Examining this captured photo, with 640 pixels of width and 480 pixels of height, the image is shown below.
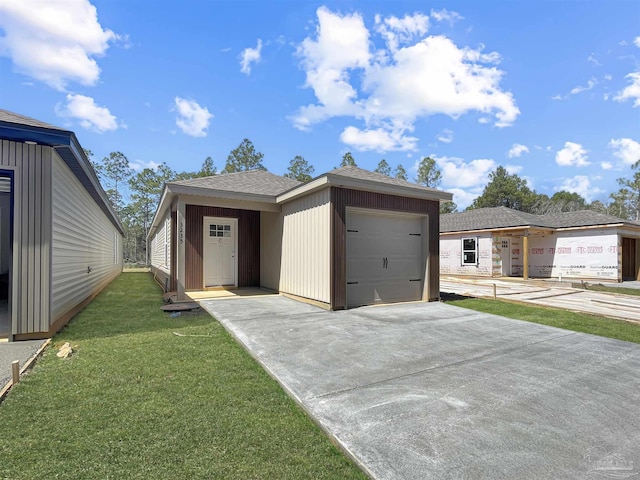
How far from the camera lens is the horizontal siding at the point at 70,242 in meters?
5.10

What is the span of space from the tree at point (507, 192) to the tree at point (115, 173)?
41.0m

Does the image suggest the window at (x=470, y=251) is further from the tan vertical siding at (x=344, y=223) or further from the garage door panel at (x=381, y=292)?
the garage door panel at (x=381, y=292)

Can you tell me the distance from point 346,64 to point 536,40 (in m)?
6.55

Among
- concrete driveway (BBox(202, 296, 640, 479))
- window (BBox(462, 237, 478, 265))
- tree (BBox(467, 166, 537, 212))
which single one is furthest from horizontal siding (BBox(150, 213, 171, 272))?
tree (BBox(467, 166, 537, 212))

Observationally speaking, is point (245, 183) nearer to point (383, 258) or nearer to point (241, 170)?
point (383, 258)

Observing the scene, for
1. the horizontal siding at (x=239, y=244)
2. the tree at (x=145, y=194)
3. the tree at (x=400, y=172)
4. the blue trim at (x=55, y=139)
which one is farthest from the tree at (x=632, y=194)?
the tree at (x=145, y=194)

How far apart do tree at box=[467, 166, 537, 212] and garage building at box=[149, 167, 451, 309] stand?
34.2m

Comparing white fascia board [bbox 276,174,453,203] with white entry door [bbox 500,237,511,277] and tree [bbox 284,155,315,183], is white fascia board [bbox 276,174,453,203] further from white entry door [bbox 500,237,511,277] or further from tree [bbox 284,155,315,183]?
tree [bbox 284,155,315,183]

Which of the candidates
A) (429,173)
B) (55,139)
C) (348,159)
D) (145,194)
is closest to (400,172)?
(429,173)

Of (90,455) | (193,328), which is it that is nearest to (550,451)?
(90,455)

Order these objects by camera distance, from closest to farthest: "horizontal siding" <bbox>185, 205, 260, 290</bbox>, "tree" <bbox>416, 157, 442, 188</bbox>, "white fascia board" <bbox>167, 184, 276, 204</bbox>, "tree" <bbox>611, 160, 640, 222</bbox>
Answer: "white fascia board" <bbox>167, 184, 276, 204</bbox>, "horizontal siding" <bbox>185, 205, 260, 290</bbox>, "tree" <bbox>416, 157, 442, 188</bbox>, "tree" <bbox>611, 160, 640, 222</bbox>

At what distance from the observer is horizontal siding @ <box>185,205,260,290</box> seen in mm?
9312

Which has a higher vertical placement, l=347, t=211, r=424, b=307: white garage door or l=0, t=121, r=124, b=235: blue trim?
l=0, t=121, r=124, b=235: blue trim

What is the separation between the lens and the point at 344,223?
6844 mm
